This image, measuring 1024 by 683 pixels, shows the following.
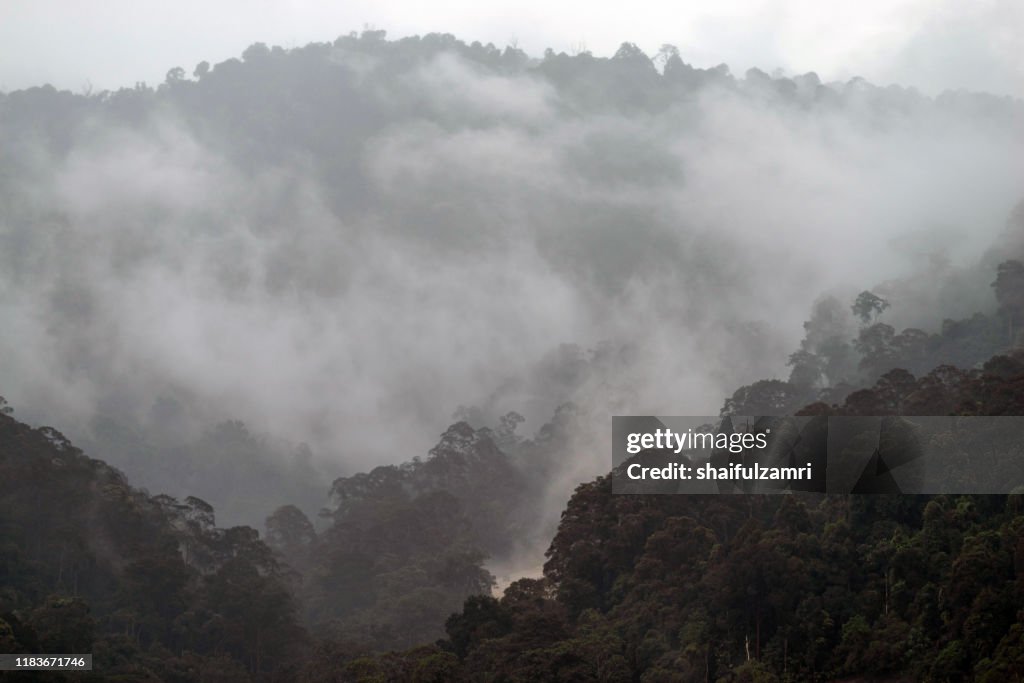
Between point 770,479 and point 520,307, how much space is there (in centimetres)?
6067

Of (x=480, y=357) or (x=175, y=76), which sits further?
(x=175, y=76)

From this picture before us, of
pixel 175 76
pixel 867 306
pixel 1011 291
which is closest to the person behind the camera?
pixel 1011 291

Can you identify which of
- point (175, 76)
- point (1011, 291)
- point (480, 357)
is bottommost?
point (1011, 291)

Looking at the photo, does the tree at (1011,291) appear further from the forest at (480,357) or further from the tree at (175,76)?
the tree at (175,76)

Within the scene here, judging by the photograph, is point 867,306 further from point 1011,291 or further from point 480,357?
point 480,357

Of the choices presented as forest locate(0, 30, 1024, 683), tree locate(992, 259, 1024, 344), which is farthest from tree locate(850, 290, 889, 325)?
tree locate(992, 259, 1024, 344)

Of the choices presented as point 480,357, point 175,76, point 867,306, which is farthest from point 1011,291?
point 175,76

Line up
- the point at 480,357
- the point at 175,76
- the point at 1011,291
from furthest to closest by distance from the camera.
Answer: the point at 175,76
the point at 480,357
the point at 1011,291

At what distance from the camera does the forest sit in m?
31.1

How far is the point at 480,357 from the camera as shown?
91.4m

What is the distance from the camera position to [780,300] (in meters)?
86.7

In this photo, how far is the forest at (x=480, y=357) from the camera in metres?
31.1

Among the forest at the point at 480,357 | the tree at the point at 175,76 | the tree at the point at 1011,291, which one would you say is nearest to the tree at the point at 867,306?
the forest at the point at 480,357

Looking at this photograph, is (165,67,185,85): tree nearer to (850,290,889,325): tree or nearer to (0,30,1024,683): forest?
(0,30,1024,683): forest
